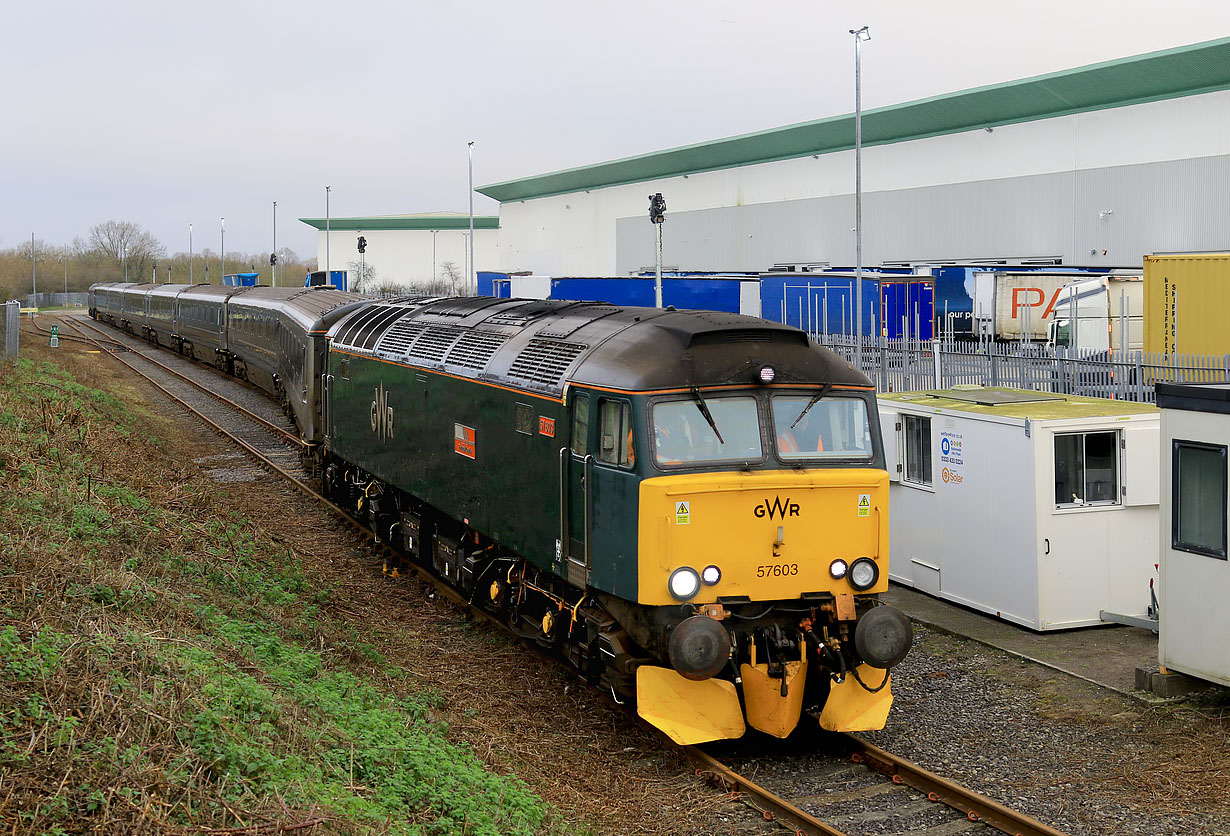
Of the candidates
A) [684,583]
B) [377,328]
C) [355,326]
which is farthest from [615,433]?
[355,326]

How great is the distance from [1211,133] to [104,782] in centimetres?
3834

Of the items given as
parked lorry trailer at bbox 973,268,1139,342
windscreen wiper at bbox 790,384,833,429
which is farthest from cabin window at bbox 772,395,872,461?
parked lorry trailer at bbox 973,268,1139,342

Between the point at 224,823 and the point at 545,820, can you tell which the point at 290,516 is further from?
the point at 224,823

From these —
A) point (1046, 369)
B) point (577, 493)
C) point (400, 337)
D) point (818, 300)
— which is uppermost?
point (818, 300)

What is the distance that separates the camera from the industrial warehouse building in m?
37.4

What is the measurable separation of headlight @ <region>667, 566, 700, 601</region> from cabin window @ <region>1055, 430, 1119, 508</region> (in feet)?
18.4

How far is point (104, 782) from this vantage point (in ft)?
20.2

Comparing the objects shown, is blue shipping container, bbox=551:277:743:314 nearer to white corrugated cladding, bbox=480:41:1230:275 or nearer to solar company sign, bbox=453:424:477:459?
white corrugated cladding, bbox=480:41:1230:275

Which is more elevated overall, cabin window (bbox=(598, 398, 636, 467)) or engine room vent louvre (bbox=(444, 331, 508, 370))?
engine room vent louvre (bbox=(444, 331, 508, 370))

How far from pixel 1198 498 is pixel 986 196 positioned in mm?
36582

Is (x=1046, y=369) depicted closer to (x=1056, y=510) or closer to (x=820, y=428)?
(x=1056, y=510)

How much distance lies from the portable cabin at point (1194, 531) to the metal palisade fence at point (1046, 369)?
5.77m

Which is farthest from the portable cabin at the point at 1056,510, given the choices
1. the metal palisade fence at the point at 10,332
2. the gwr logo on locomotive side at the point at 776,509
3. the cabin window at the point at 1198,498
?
the metal palisade fence at the point at 10,332

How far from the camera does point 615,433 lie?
9.57 meters
